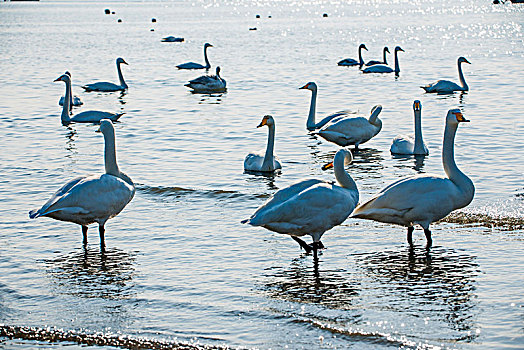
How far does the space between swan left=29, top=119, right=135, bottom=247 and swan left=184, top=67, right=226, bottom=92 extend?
16.9 meters

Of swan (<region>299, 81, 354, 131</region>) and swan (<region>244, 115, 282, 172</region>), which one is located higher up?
swan (<region>299, 81, 354, 131</region>)

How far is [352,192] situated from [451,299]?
181 cm

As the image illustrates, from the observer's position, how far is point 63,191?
8.65m

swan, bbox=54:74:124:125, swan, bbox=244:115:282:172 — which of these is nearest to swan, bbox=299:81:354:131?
swan, bbox=244:115:282:172

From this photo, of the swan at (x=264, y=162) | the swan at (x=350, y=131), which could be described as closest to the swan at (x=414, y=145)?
the swan at (x=350, y=131)

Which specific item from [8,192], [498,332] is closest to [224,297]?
[498,332]

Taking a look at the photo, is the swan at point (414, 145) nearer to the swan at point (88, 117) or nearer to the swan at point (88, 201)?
the swan at point (88, 201)

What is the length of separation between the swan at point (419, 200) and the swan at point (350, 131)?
625 cm

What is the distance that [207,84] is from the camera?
1009 inches

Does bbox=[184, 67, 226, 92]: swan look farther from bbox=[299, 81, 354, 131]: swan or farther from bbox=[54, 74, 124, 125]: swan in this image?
bbox=[299, 81, 354, 131]: swan

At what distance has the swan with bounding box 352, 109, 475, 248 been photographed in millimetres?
8164

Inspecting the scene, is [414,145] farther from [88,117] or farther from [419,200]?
[88,117]

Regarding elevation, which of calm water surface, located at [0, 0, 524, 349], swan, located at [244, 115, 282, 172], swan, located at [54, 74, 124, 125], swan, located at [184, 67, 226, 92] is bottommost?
calm water surface, located at [0, 0, 524, 349]

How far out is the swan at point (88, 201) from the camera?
8.42 meters
